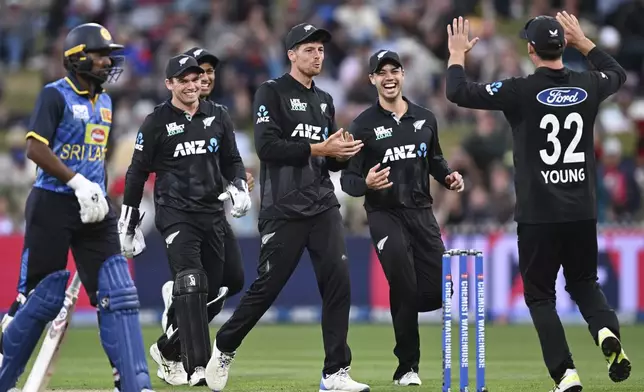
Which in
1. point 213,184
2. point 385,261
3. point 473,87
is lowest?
point 385,261

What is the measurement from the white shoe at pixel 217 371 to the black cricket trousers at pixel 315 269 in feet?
0.20

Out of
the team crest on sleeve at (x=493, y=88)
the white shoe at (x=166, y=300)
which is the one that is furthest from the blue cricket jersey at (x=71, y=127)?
the white shoe at (x=166, y=300)

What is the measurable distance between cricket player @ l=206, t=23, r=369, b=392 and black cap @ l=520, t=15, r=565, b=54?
1.49 metres

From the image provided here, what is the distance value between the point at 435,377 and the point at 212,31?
12881 mm

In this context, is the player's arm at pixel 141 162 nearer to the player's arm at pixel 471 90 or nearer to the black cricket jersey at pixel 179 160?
the black cricket jersey at pixel 179 160

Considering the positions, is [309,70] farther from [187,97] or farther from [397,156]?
[397,156]

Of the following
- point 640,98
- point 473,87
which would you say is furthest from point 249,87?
point 473,87

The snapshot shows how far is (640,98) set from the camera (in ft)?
69.7

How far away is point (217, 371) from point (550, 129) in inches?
118

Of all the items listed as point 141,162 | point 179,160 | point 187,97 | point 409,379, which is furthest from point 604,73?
point 141,162

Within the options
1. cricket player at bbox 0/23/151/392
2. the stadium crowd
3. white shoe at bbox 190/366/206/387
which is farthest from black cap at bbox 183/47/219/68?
the stadium crowd

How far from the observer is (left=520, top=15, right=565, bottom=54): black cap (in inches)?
344

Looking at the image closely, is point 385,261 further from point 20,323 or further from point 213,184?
point 20,323

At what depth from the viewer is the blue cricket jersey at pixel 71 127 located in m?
7.82
